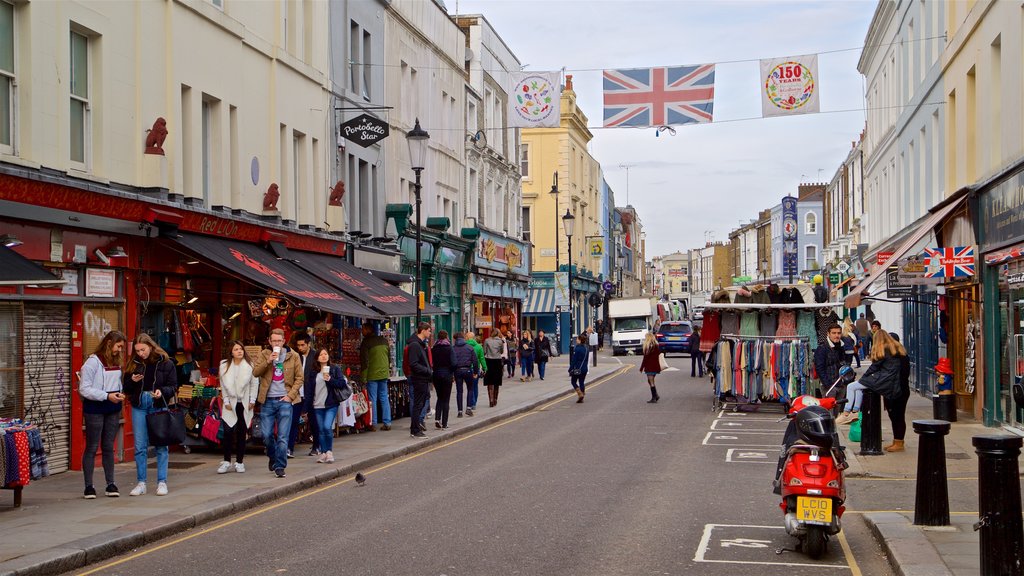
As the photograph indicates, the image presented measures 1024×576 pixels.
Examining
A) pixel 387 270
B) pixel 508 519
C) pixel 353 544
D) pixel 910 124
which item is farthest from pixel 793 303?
pixel 353 544

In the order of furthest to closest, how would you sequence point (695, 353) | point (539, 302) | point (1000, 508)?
1. point (539, 302)
2. point (695, 353)
3. point (1000, 508)

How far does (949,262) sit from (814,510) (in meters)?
10.8

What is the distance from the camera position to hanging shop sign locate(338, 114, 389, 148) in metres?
24.1

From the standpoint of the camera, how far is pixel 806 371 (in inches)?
879

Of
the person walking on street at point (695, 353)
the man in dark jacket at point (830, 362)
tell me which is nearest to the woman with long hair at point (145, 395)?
the man in dark jacket at point (830, 362)

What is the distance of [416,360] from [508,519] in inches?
317

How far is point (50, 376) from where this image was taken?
14.1 metres

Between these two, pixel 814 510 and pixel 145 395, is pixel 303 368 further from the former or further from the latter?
pixel 814 510

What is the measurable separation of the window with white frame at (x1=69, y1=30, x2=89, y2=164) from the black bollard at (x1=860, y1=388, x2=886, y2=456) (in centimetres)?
1160

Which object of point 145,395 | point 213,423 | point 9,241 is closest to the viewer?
point 145,395

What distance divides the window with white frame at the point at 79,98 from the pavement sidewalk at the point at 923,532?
1125 cm

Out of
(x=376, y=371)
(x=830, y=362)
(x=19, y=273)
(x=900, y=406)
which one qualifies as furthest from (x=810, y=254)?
(x=19, y=273)

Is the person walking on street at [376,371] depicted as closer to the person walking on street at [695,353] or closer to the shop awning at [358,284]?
the shop awning at [358,284]

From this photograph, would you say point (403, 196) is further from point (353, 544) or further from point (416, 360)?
point (353, 544)
